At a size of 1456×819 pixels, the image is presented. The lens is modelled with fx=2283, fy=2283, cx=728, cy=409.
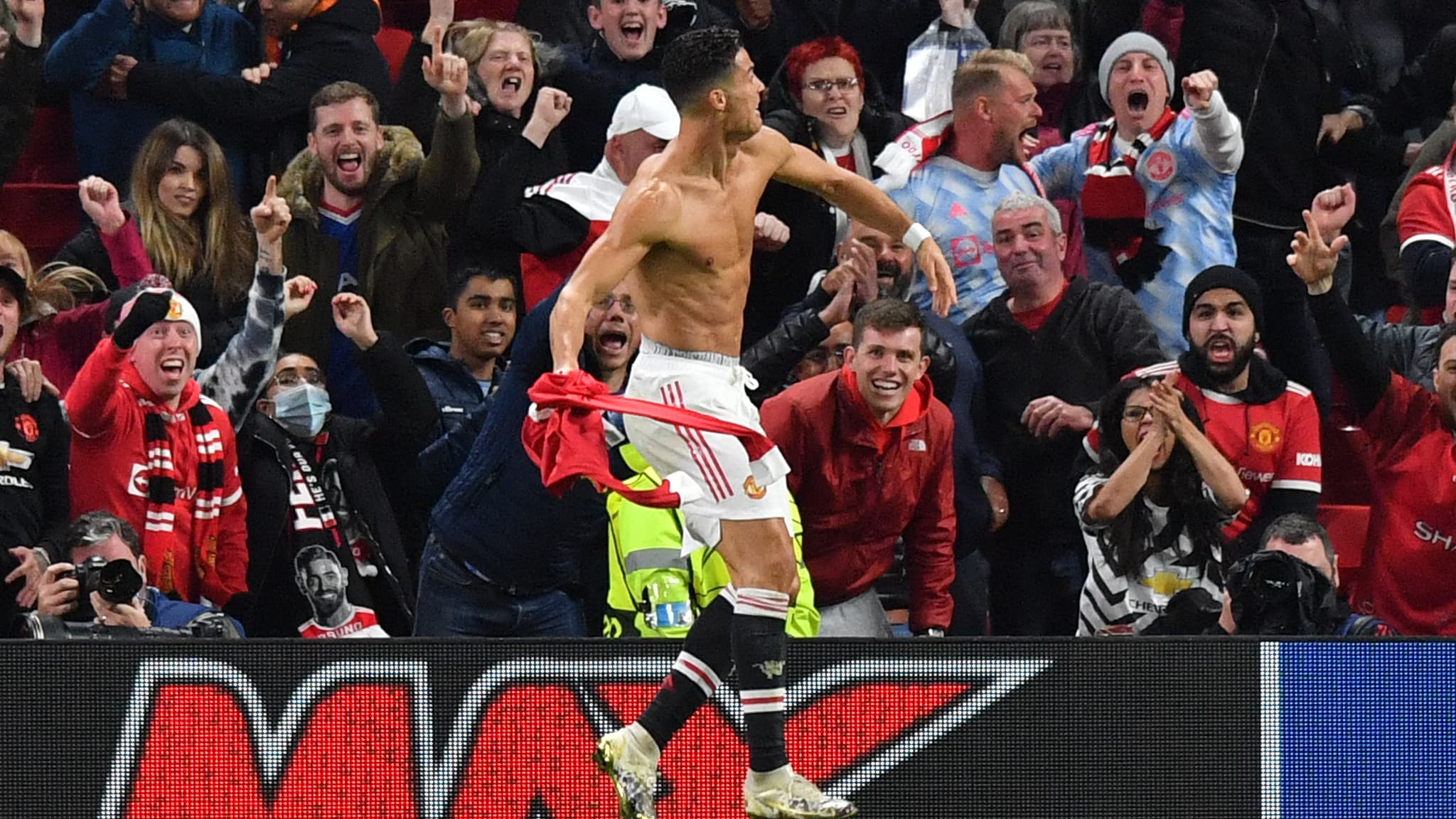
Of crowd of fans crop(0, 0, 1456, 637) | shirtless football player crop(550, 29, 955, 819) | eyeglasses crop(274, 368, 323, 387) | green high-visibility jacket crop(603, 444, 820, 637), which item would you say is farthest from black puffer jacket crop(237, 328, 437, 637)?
shirtless football player crop(550, 29, 955, 819)

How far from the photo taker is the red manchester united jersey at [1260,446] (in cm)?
808

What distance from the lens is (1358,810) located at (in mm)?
6023

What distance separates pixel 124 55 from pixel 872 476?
3.69 meters

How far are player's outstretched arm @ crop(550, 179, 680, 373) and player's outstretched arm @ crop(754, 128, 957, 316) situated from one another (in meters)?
0.48

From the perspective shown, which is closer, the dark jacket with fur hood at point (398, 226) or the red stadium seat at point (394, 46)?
the dark jacket with fur hood at point (398, 226)

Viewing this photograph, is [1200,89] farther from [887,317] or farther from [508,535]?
[508,535]

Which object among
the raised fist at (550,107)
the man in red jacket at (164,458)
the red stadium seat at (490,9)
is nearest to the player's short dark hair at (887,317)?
the raised fist at (550,107)

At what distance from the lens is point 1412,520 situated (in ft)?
26.2

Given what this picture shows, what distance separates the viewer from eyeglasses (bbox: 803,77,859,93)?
903 cm

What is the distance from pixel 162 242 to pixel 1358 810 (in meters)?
4.84

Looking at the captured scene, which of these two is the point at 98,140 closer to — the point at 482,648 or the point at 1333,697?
the point at 482,648

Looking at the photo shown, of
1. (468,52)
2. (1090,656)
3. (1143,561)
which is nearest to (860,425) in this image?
(1143,561)

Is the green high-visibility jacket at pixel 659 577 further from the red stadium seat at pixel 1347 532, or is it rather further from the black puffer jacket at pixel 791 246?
the red stadium seat at pixel 1347 532

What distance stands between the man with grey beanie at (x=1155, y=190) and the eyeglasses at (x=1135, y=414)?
115 cm
